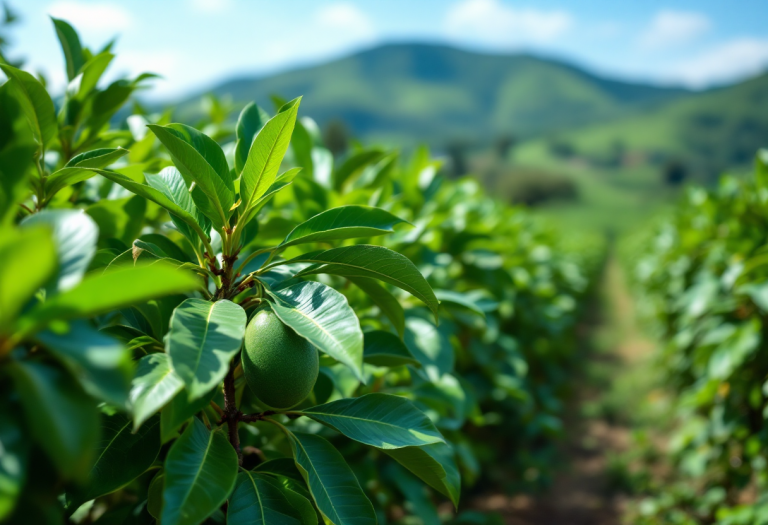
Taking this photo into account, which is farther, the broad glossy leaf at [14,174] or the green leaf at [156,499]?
the green leaf at [156,499]

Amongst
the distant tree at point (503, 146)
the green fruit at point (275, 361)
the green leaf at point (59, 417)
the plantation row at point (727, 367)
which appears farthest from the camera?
the distant tree at point (503, 146)

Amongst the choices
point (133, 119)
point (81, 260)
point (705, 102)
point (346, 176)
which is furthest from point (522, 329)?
point (705, 102)

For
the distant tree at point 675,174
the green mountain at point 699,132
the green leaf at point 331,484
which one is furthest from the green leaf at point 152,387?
the green mountain at point 699,132

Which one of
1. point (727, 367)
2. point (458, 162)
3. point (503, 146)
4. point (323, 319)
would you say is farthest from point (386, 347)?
point (503, 146)

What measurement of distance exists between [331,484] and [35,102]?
39.3 inches

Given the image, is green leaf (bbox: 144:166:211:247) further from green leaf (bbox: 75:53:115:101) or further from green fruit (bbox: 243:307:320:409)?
green leaf (bbox: 75:53:115:101)

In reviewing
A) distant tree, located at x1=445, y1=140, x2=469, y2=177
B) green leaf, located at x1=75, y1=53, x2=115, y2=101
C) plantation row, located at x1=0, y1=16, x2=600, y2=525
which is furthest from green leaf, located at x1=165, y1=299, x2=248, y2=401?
distant tree, located at x1=445, y1=140, x2=469, y2=177

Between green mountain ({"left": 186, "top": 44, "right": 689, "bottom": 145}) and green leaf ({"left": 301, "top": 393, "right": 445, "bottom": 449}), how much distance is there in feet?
432

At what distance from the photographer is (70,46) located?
1.56m

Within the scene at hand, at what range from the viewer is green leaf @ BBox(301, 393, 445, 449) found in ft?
3.43

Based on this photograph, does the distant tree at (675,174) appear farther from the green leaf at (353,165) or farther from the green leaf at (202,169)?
the green leaf at (202,169)

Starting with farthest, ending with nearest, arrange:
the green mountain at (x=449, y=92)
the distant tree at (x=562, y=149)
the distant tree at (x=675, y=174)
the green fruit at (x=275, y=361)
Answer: the green mountain at (x=449, y=92)
the distant tree at (x=562, y=149)
the distant tree at (x=675, y=174)
the green fruit at (x=275, y=361)

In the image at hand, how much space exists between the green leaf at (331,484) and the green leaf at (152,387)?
12.4 inches

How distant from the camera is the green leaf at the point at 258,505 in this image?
959 millimetres
